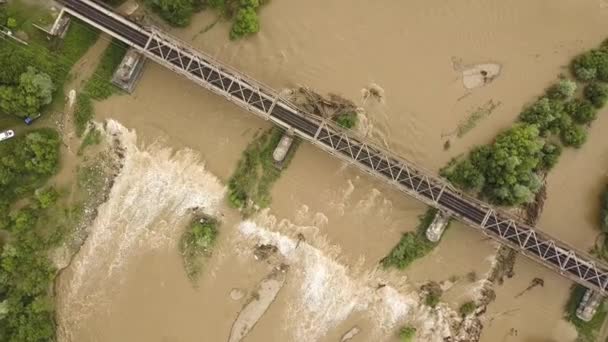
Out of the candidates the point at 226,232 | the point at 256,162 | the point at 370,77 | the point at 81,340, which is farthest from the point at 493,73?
the point at 81,340

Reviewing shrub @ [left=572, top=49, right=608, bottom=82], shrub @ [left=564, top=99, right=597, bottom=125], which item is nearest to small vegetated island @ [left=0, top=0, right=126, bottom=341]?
shrub @ [left=564, top=99, right=597, bottom=125]

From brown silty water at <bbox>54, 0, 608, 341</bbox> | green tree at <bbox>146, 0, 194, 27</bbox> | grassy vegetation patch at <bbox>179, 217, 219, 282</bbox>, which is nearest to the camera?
green tree at <bbox>146, 0, 194, 27</bbox>

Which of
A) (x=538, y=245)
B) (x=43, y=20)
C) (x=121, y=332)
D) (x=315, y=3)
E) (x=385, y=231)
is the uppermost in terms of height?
(x=315, y=3)

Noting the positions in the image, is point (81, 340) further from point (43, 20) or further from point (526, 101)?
point (526, 101)

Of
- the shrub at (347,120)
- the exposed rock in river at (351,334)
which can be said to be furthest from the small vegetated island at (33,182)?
the exposed rock in river at (351,334)

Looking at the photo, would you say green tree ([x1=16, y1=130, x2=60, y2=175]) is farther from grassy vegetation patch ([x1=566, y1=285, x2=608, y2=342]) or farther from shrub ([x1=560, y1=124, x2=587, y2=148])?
grassy vegetation patch ([x1=566, y1=285, x2=608, y2=342])

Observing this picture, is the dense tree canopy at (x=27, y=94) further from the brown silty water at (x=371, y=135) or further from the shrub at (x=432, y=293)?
the shrub at (x=432, y=293)
